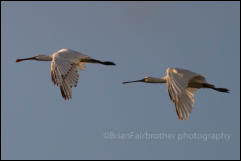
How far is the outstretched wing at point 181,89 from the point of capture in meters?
14.7

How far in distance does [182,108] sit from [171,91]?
1589 millimetres

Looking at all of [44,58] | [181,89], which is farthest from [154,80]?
[181,89]

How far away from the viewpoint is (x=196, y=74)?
56.2ft

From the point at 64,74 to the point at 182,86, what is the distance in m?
3.05

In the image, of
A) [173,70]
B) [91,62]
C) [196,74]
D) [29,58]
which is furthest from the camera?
[29,58]

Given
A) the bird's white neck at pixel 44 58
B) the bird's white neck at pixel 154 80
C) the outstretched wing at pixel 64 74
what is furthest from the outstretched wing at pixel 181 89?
the bird's white neck at pixel 44 58

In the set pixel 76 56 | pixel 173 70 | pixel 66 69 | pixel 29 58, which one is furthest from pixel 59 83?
pixel 29 58

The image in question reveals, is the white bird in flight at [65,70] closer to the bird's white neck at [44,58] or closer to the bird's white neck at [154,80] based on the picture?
the bird's white neck at [44,58]

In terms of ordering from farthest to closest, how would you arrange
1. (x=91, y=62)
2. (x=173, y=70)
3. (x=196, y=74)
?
(x=91, y=62) < (x=196, y=74) < (x=173, y=70)

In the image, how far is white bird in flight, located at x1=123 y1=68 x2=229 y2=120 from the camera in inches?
582

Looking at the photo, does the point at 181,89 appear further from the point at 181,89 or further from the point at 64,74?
the point at 64,74

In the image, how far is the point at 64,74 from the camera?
15977 mm

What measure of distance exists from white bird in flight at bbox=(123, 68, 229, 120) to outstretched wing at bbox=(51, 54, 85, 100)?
244 centimetres

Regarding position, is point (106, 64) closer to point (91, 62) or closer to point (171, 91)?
point (91, 62)
